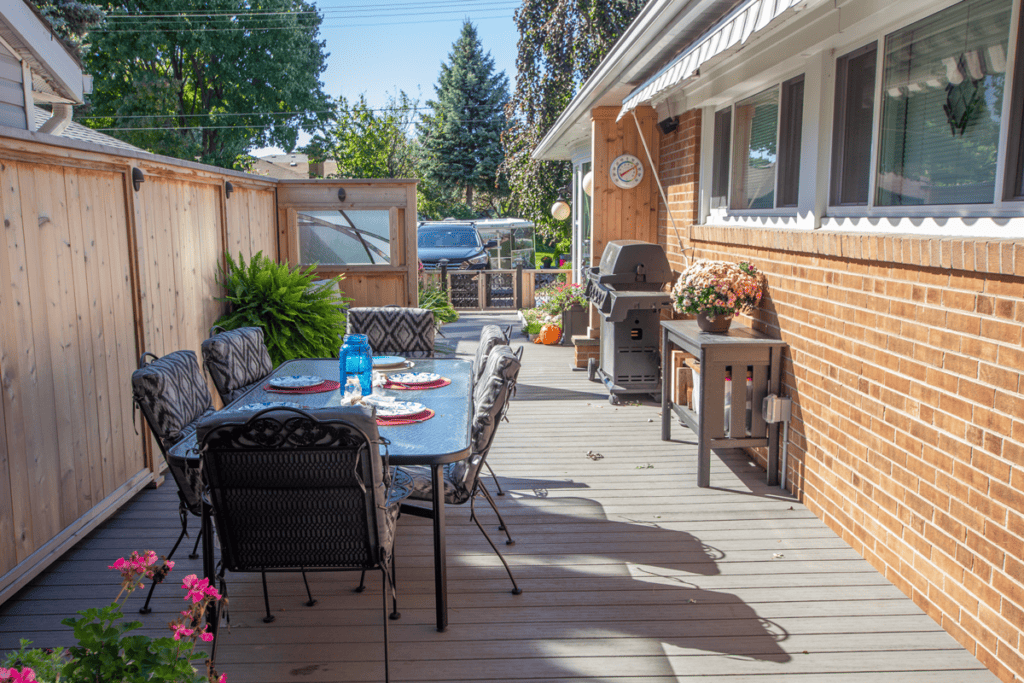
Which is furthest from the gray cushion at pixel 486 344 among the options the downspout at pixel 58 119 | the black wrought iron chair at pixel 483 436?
the downspout at pixel 58 119

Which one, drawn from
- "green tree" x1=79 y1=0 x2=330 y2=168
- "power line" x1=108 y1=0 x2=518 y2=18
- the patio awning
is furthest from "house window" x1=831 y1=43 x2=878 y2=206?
"green tree" x1=79 y1=0 x2=330 y2=168

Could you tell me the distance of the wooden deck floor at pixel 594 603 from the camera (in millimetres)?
2576

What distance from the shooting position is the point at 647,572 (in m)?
3.29

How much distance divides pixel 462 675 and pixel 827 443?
2.25 meters

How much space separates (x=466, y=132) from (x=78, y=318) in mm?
24980

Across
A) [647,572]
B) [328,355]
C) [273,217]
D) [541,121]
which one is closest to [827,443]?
[647,572]

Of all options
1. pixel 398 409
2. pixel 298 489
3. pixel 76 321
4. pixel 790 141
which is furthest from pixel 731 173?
pixel 76 321

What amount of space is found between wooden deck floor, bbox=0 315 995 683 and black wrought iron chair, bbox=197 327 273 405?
30.2 inches

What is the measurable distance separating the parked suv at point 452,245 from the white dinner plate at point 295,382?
1242cm

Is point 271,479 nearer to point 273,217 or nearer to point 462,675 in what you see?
point 462,675

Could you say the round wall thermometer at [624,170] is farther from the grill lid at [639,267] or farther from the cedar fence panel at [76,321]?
the cedar fence panel at [76,321]

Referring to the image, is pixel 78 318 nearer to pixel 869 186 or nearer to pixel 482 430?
pixel 482 430

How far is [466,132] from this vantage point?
27422 millimetres

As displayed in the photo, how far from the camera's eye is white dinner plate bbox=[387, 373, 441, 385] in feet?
12.3
